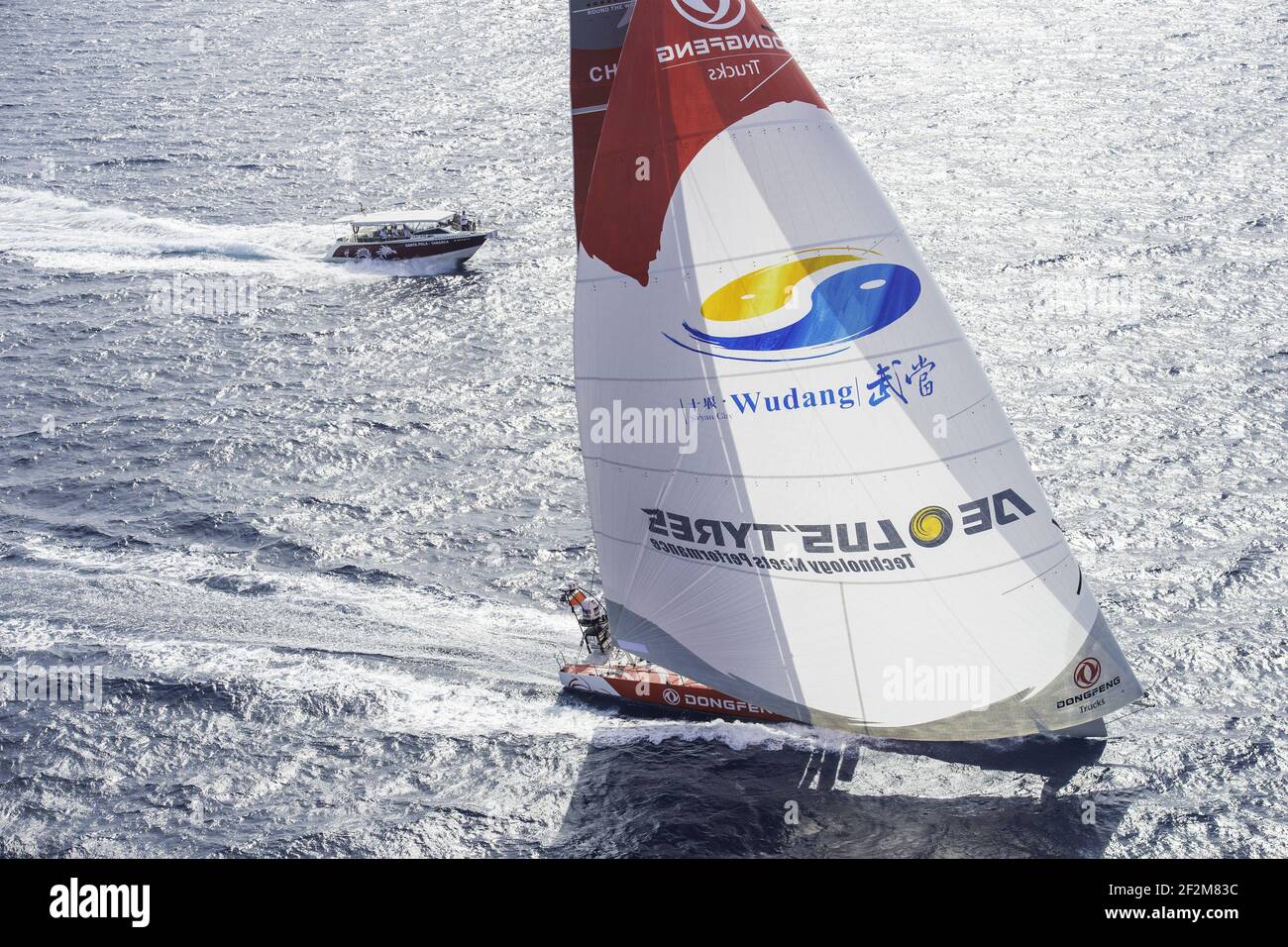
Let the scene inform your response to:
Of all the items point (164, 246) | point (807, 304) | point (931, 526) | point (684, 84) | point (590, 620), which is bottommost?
point (590, 620)

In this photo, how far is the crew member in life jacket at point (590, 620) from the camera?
134ft

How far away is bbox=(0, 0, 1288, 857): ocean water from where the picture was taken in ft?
118

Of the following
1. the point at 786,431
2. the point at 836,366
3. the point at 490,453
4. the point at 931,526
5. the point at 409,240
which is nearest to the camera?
the point at 836,366

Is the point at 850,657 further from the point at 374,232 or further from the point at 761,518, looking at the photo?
the point at 374,232

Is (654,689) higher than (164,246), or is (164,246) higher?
(164,246)

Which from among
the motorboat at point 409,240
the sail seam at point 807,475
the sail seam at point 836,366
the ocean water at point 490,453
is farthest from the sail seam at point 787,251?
the motorboat at point 409,240

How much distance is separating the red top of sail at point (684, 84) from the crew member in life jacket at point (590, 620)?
1424cm

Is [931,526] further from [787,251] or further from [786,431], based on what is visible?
[787,251]

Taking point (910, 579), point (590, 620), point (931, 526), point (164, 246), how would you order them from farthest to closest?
point (164, 246)
point (590, 620)
point (910, 579)
point (931, 526)

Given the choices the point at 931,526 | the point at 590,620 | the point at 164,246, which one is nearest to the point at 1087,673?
the point at 931,526

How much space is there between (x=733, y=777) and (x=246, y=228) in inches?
2083

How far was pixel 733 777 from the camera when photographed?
1449 inches

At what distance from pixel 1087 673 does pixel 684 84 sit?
17.2m

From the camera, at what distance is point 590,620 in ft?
135
